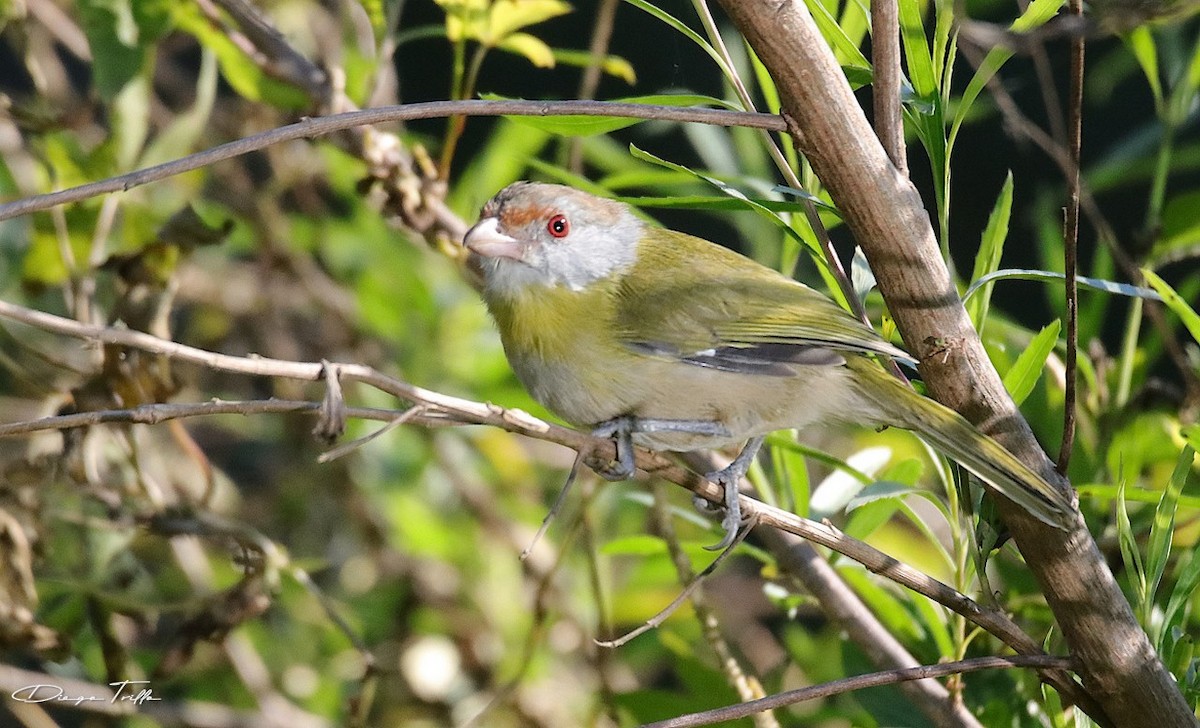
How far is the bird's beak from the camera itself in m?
2.77

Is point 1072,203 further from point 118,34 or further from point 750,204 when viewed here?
point 118,34

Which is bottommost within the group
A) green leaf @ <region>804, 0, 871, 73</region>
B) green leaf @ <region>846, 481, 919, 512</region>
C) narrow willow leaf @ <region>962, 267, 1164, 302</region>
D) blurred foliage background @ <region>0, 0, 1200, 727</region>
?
blurred foliage background @ <region>0, 0, 1200, 727</region>

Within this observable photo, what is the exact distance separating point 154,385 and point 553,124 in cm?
110

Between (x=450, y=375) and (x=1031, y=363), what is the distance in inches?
91.8

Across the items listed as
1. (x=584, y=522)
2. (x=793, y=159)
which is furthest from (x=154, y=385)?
(x=793, y=159)

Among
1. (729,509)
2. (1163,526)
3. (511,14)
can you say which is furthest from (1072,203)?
(511,14)

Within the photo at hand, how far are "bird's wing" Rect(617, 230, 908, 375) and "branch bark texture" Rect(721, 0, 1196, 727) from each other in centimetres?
59

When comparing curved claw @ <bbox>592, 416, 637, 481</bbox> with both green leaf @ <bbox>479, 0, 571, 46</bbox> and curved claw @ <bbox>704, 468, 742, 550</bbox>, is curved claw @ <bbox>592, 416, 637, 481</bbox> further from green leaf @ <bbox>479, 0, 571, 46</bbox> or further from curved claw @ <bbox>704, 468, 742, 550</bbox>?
green leaf @ <bbox>479, 0, 571, 46</bbox>

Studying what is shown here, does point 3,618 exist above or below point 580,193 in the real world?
below

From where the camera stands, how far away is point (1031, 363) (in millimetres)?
2078

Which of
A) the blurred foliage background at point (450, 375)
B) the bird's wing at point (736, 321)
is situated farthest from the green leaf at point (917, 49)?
the bird's wing at point (736, 321)

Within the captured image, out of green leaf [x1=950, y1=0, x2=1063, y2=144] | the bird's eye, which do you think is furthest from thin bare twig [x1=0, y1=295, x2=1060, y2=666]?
the bird's eye

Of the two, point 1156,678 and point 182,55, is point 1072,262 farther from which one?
point 182,55

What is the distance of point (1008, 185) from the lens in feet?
7.10
